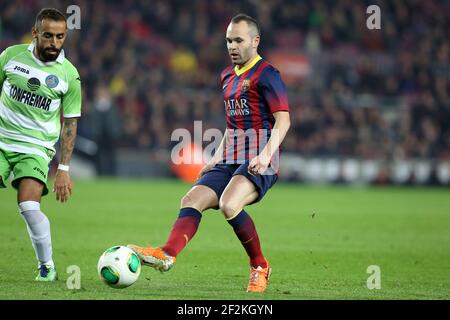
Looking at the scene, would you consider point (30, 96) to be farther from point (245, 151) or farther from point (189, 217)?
point (245, 151)

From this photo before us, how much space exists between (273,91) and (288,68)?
Result: 19.5m

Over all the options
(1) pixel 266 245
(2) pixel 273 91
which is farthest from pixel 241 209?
(1) pixel 266 245

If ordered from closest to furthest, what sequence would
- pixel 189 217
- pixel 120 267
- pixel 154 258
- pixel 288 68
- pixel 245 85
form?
pixel 120 267 → pixel 154 258 → pixel 189 217 → pixel 245 85 → pixel 288 68

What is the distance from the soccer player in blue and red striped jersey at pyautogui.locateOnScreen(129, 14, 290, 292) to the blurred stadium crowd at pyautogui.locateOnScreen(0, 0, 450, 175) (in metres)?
14.7

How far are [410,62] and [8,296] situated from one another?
2286cm

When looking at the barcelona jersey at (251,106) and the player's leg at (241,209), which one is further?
the barcelona jersey at (251,106)

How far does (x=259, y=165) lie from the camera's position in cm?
715

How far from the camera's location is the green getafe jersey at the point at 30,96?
25.1ft

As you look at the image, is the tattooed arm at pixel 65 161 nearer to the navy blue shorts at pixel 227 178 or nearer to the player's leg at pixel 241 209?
the navy blue shorts at pixel 227 178

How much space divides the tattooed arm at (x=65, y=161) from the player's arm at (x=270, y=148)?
1.55 m

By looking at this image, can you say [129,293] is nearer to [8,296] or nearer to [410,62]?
[8,296]

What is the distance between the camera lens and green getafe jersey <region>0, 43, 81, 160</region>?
7.65 metres

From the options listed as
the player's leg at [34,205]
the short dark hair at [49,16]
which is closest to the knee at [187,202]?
the player's leg at [34,205]
